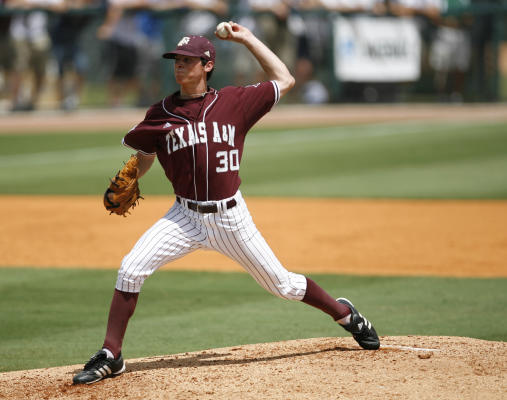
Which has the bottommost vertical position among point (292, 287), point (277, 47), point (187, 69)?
point (292, 287)

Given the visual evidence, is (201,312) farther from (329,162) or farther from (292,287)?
(329,162)

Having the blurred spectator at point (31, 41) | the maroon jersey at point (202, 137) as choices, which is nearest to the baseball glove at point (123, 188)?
the maroon jersey at point (202, 137)

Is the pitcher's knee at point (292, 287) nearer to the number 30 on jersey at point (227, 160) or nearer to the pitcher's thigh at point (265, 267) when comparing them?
the pitcher's thigh at point (265, 267)

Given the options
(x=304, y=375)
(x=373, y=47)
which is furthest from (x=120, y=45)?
(x=304, y=375)

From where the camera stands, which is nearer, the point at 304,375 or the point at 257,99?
the point at 304,375

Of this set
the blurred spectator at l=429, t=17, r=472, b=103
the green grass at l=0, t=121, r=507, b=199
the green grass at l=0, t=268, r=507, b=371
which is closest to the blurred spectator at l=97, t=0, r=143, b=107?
the green grass at l=0, t=121, r=507, b=199

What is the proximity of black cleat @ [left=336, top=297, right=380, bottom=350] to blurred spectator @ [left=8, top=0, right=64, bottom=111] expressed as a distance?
54.6 feet

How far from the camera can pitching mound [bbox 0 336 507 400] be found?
Answer: 421 cm

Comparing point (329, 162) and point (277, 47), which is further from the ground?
point (277, 47)

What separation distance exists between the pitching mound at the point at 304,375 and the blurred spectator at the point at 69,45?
17.0 m

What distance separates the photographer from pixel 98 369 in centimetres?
447

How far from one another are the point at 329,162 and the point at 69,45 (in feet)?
29.8

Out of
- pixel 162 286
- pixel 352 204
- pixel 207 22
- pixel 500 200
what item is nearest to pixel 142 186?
pixel 352 204

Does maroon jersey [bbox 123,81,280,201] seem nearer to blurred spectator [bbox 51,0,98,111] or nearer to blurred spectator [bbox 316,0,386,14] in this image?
blurred spectator [bbox 51,0,98,111]
